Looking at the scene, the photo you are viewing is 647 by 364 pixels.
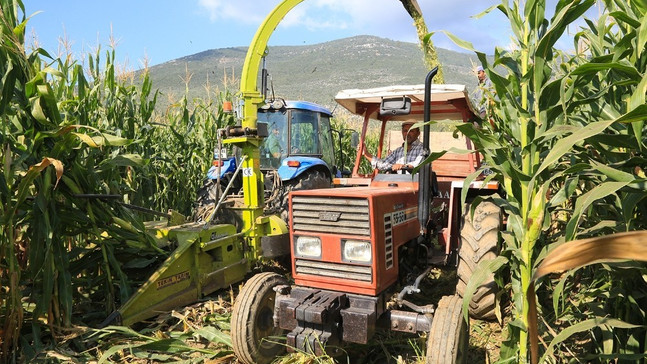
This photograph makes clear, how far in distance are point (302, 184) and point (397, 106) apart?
217 centimetres

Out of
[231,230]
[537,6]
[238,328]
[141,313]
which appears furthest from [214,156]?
[537,6]

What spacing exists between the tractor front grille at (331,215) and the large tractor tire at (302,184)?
7.45 ft

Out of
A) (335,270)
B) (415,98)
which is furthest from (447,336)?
(415,98)

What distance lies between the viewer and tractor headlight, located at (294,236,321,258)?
2982 mm

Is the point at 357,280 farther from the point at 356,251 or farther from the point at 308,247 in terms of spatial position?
the point at 308,247

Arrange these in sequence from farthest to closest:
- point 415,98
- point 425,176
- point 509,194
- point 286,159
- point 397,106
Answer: point 286,159 → point 415,98 → point 397,106 → point 425,176 → point 509,194

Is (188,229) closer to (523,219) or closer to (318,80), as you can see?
(523,219)

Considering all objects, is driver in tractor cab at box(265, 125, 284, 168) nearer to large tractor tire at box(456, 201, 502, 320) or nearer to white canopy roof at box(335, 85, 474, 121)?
white canopy roof at box(335, 85, 474, 121)

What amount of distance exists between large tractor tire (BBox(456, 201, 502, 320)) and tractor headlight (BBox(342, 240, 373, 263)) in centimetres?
94

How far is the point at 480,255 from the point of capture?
3334 millimetres

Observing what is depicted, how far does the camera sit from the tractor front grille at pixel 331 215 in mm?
2812

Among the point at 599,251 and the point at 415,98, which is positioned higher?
the point at 415,98

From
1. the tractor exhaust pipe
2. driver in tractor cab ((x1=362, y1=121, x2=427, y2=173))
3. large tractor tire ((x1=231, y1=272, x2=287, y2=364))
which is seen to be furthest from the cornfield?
driver in tractor cab ((x1=362, y1=121, x2=427, y2=173))

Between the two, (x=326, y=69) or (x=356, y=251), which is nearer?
(x=356, y=251)
